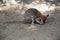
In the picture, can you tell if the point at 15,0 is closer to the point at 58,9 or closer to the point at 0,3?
→ the point at 0,3

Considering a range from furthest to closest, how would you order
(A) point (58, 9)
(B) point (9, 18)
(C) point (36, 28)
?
(A) point (58, 9) < (B) point (9, 18) < (C) point (36, 28)

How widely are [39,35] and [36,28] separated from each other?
0.59m

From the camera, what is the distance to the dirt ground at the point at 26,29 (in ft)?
17.0

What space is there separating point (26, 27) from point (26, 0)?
3047 mm

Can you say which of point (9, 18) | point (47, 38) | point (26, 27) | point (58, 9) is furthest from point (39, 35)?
point (58, 9)

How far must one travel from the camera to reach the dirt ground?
5.17 metres

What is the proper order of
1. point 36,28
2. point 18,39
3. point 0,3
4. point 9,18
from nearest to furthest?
point 18,39
point 36,28
point 9,18
point 0,3

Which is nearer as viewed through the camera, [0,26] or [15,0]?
[0,26]

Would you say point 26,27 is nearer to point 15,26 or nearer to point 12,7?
point 15,26

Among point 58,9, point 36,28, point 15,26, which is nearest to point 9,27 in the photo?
point 15,26

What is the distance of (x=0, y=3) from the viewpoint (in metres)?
8.70

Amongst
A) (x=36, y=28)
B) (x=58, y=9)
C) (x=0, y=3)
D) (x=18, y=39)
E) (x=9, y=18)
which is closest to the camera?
(x=18, y=39)

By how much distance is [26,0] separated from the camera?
345 inches

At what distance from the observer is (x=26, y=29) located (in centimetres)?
577
